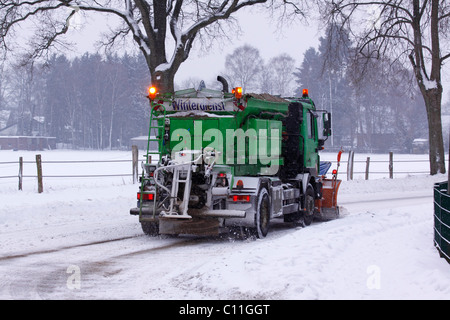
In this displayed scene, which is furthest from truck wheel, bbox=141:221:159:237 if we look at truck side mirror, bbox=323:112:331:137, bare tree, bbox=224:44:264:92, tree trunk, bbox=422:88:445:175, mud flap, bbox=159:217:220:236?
bare tree, bbox=224:44:264:92

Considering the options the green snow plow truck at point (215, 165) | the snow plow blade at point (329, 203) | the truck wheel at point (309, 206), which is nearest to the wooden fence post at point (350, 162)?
the snow plow blade at point (329, 203)

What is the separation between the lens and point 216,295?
269 inches

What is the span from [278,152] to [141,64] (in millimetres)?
77004

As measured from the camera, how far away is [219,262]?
8.42 m

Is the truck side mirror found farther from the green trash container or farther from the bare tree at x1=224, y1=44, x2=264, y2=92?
the bare tree at x1=224, y1=44, x2=264, y2=92

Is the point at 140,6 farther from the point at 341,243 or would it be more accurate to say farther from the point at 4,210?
the point at 341,243

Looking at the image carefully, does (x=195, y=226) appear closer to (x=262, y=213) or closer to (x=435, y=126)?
(x=262, y=213)

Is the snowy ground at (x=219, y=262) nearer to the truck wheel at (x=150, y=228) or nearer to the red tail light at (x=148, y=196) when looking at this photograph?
the truck wheel at (x=150, y=228)

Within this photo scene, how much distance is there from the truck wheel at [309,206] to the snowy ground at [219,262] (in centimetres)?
57

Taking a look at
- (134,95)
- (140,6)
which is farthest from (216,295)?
(134,95)

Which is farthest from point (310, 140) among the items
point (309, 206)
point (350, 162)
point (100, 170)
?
point (100, 170)

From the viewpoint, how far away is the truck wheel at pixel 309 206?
14.7m

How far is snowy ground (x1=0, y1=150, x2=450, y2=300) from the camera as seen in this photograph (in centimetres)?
699
